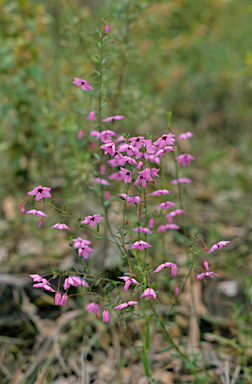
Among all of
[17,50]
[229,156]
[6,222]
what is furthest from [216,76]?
[6,222]

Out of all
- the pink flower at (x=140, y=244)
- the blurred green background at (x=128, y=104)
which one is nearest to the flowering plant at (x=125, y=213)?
the pink flower at (x=140, y=244)

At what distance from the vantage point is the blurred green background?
2.08m

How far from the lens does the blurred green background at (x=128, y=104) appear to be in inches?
81.7

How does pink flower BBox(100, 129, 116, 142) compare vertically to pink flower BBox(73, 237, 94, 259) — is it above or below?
above

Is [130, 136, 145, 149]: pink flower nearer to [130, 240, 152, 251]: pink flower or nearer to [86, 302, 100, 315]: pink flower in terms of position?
[130, 240, 152, 251]: pink flower

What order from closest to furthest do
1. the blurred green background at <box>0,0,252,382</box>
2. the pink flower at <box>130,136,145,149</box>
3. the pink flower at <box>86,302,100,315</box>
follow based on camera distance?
the pink flower at <box>130,136,145,149</box>
the pink flower at <box>86,302,100,315</box>
the blurred green background at <box>0,0,252,382</box>

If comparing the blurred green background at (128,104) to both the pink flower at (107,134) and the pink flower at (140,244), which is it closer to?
the pink flower at (107,134)

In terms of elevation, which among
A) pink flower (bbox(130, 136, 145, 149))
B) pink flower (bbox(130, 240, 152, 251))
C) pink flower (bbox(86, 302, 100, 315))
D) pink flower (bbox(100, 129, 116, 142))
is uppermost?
pink flower (bbox(100, 129, 116, 142))

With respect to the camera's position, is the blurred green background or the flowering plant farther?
the blurred green background

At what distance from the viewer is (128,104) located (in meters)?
2.23

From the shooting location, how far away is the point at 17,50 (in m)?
2.14

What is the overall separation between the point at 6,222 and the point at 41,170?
609 mm

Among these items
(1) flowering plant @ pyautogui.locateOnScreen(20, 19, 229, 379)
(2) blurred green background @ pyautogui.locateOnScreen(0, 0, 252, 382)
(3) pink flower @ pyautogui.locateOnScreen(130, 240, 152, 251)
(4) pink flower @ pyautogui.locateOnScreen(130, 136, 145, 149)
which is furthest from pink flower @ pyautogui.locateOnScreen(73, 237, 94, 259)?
(2) blurred green background @ pyautogui.locateOnScreen(0, 0, 252, 382)

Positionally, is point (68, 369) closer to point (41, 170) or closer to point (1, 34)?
point (41, 170)
